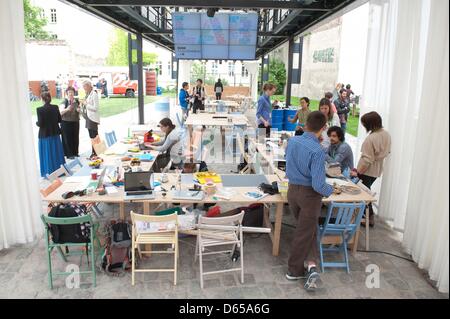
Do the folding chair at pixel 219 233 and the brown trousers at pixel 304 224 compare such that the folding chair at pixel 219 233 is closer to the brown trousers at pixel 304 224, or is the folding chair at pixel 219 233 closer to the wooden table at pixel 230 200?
the wooden table at pixel 230 200

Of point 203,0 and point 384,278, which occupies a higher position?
point 203,0

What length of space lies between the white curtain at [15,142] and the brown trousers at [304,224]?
3265mm

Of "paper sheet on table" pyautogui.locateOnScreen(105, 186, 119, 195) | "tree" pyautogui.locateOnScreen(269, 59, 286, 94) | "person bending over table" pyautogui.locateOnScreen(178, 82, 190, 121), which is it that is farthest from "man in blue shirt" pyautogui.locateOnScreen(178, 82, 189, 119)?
"tree" pyautogui.locateOnScreen(269, 59, 286, 94)

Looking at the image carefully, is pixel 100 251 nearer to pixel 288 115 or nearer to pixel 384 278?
pixel 384 278

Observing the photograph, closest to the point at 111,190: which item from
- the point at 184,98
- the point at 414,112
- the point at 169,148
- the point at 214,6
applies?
the point at 169,148

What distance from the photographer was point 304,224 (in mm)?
3783

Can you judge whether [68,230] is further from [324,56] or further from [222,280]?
[324,56]

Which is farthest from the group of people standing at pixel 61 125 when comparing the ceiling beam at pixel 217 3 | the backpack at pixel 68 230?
the backpack at pixel 68 230

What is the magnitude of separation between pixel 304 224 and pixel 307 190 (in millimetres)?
378

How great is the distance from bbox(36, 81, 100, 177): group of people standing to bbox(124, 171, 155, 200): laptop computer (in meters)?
3.10

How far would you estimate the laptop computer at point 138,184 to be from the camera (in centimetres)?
428

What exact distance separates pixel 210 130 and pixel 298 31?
4427 millimetres
